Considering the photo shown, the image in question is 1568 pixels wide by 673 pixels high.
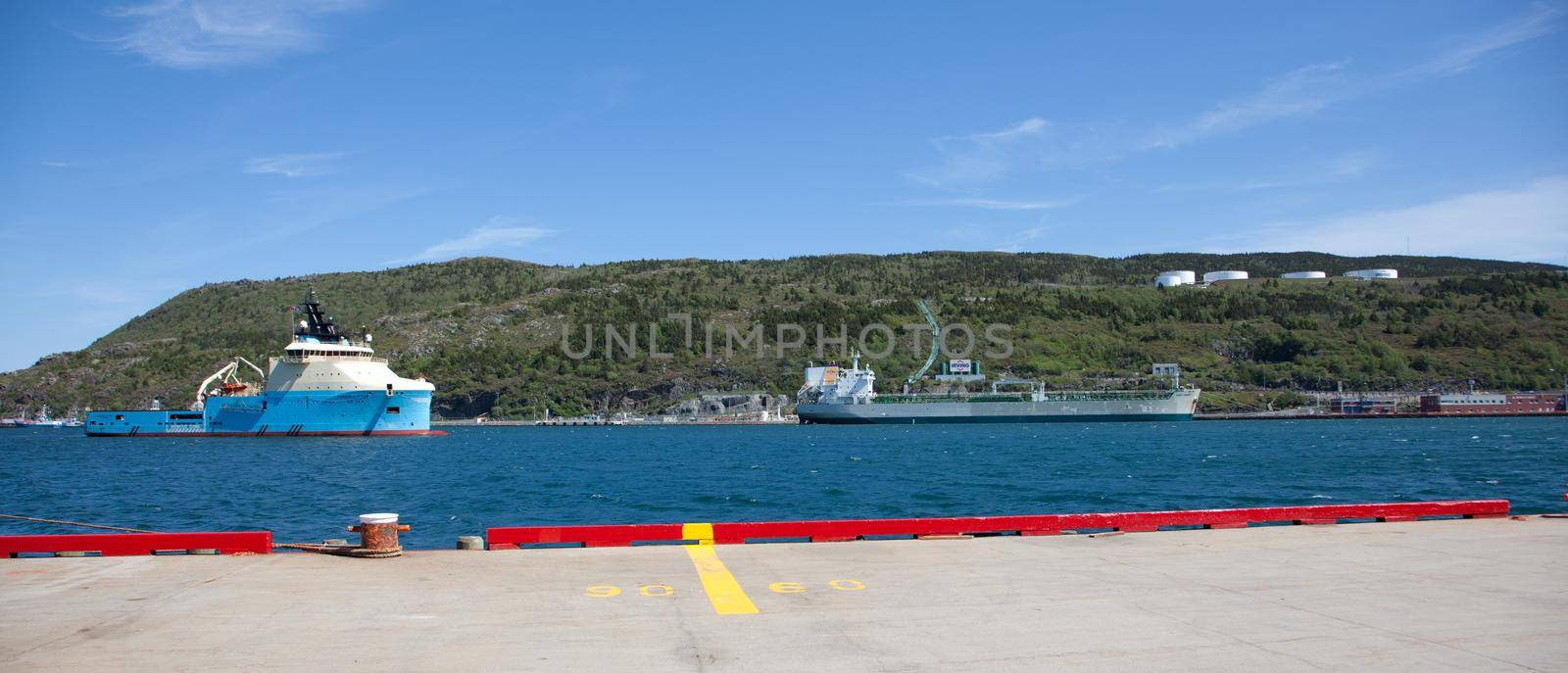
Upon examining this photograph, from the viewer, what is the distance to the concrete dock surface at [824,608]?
27.4 ft

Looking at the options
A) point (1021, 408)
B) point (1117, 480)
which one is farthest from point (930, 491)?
point (1021, 408)

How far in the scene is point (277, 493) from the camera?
34.8m

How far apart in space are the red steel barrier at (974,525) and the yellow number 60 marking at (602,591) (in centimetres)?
314

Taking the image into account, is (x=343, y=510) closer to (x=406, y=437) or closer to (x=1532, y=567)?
(x=1532, y=567)

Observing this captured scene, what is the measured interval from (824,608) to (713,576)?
7.35 feet

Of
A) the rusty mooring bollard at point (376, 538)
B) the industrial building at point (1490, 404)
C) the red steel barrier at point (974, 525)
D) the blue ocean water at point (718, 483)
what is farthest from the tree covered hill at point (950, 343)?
the rusty mooring bollard at point (376, 538)

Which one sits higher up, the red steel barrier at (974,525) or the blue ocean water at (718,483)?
the red steel barrier at (974,525)

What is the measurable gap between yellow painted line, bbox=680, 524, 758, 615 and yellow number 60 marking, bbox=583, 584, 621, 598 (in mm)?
976

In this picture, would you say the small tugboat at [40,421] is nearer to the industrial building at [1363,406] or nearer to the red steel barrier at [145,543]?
the red steel barrier at [145,543]

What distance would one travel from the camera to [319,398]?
77.5 metres

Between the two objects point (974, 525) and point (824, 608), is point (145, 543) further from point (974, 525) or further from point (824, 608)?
point (974, 525)

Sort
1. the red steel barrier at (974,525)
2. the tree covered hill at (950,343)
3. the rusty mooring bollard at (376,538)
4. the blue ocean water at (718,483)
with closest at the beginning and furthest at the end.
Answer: the rusty mooring bollard at (376,538)
the red steel barrier at (974,525)
the blue ocean water at (718,483)
the tree covered hill at (950,343)

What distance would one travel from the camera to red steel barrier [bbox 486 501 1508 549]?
48.7 feet

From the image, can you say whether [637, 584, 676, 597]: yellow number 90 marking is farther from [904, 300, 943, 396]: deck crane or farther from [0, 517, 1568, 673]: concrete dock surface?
[904, 300, 943, 396]: deck crane
